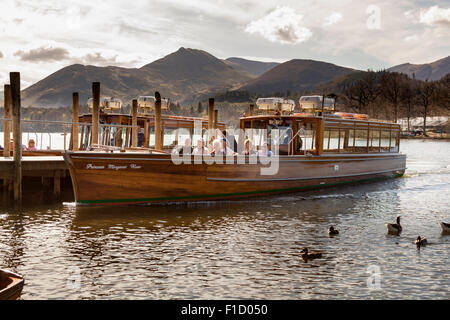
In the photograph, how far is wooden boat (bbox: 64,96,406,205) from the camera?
1580cm

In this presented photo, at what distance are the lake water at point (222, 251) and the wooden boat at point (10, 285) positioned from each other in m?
1.80

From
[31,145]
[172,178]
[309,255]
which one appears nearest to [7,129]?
[31,145]

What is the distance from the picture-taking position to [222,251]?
1115 centimetres

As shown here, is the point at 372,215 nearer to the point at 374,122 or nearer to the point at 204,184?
the point at 204,184

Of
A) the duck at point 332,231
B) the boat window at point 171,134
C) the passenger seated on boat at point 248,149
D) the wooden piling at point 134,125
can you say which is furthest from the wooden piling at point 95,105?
the duck at point 332,231

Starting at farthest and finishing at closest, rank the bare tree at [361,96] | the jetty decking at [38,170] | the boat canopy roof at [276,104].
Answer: the bare tree at [361,96] < the boat canopy roof at [276,104] < the jetty decking at [38,170]

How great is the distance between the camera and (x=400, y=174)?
3017cm

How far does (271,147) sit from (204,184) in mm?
4320

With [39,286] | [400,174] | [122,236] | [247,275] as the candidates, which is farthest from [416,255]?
[400,174]

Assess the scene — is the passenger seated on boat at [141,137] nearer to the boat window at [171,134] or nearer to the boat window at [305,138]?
the boat window at [171,134]

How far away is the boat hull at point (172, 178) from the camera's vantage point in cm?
1563

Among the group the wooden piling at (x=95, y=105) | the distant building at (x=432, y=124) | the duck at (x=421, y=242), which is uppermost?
the distant building at (x=432, y=124)

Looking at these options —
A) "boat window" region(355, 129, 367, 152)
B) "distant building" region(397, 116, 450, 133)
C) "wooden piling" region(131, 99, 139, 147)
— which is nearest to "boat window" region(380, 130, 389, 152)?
"boat window" region(355, 129, 367, 152)

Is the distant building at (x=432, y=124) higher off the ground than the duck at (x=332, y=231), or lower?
higher
